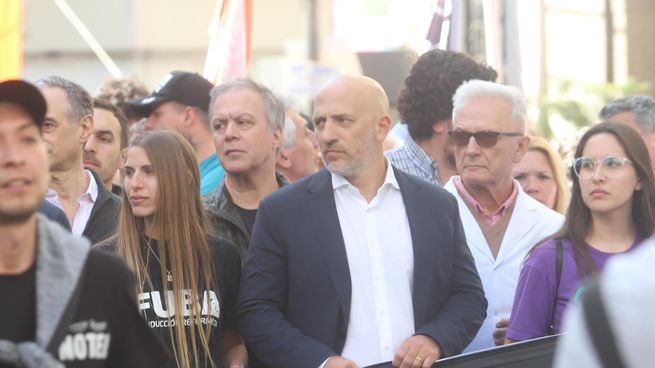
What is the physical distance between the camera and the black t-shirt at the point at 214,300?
19.0ft

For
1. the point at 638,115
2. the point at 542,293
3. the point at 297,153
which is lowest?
the point at 542,293

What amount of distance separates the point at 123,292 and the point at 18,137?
0.51 meters

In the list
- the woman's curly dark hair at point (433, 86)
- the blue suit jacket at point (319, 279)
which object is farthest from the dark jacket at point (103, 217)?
the woman's curly dark hair at point (433, 86)

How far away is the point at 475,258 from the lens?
6918 mm

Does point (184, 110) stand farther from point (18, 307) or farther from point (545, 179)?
point (18, 307)

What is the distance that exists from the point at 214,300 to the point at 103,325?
6.88 feet

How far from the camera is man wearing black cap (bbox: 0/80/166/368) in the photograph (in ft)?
12.1

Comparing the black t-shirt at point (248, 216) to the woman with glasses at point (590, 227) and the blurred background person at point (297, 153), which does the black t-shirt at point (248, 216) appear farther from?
the blurred background person at point (297, 153)

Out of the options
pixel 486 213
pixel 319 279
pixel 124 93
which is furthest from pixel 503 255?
pixel 124 93

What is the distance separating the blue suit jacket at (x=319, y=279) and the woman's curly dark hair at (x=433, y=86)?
1.80 metres

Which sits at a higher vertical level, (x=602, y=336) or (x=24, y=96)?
(x=24, y=96)

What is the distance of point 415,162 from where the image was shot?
781 cm

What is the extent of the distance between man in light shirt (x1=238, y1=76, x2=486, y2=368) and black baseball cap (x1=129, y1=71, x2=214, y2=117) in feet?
8.27

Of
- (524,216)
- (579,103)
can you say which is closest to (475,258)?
(524,216)
